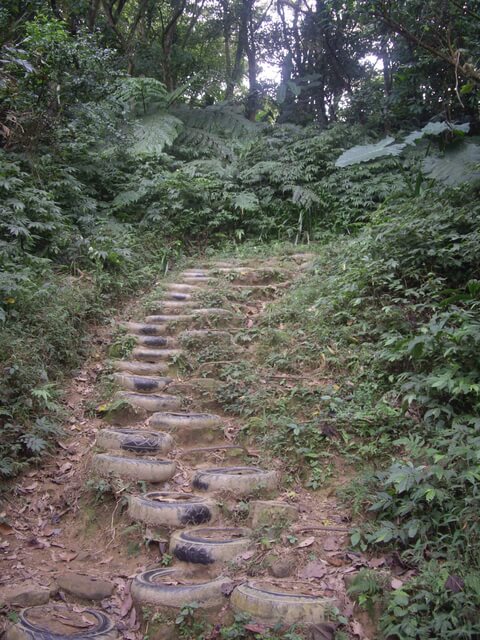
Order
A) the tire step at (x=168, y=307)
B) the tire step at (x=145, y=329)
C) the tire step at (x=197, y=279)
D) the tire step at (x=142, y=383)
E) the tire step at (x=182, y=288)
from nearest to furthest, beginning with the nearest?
the tire step at (x=142, y=383), the tire step at (x=145, y=329), the tire step at (x=168, y=307), the tire step at (x=182, y=288), the tire step at (x=197, y=279)

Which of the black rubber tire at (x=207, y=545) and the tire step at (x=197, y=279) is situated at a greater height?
the tire step at (x=197, y=279)

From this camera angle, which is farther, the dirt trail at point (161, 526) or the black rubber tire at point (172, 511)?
the black rubber tire at point (172, 511)

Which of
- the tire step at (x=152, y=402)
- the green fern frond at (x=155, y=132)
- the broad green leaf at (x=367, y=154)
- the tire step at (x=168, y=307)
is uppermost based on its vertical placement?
the green fern frond at (x=155, y=132)

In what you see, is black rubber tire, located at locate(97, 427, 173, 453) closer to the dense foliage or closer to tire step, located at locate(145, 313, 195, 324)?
the dense foliage

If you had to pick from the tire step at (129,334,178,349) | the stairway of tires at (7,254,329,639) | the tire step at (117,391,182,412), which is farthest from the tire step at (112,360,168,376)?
the tire step at (117,391,182,412)

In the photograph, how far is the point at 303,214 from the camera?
28.0 feet

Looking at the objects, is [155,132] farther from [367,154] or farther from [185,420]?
[185,420]

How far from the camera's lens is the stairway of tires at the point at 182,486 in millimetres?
2203

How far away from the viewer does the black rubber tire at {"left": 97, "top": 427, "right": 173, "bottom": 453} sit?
3.49m

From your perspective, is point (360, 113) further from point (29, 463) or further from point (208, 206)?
point (29, 463)

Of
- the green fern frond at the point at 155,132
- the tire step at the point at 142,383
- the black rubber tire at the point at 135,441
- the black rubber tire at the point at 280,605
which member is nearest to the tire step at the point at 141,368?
the tire step at the point at 142,383

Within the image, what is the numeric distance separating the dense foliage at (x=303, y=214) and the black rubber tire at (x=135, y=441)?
1.48ft

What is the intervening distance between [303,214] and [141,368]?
507cm

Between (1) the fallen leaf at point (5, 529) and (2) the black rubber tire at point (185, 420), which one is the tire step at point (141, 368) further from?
(1) the fallen leaf at point (5, 529)
